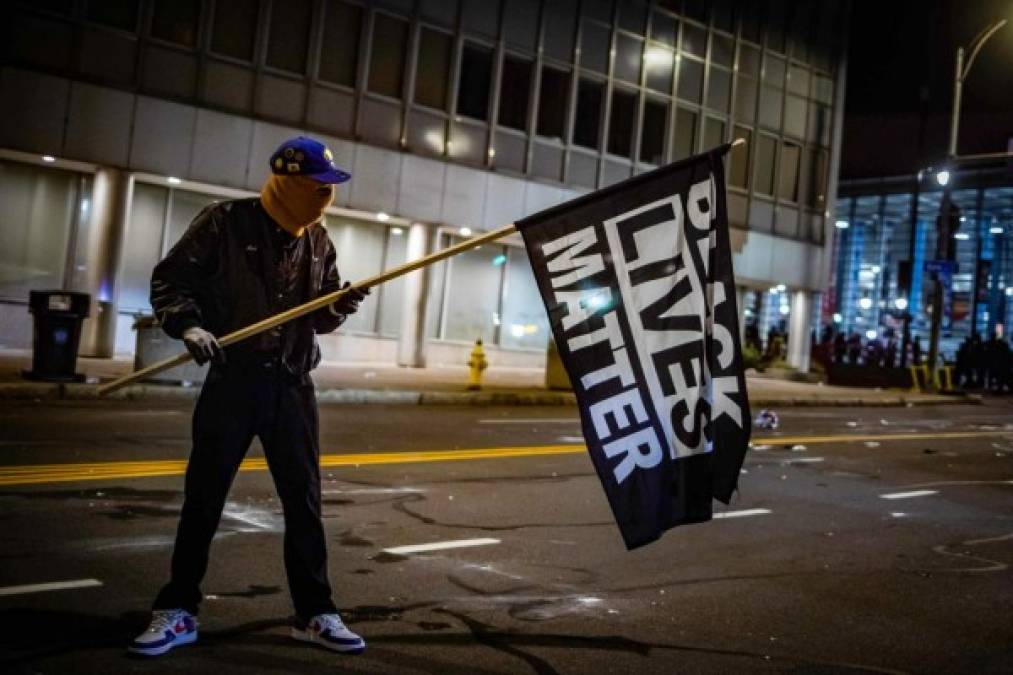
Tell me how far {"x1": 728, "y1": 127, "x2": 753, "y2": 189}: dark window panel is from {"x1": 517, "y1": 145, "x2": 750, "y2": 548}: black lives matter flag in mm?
29539

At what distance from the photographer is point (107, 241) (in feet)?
69.1

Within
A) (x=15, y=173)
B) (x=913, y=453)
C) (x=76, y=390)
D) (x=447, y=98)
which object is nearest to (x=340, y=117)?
(x=447, y=98)

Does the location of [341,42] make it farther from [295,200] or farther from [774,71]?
[295,200]

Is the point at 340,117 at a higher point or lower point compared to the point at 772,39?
lower

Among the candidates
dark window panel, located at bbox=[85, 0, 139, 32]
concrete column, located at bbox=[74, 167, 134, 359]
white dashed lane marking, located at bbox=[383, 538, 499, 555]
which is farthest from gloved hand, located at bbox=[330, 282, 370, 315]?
dark window panel, located at bbox=[85, 0, 139, 32]

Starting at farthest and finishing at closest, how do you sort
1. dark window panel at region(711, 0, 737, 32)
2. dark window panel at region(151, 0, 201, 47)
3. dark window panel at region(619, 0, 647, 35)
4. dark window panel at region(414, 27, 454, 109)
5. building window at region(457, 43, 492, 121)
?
dark window panel at region(711, 0, 737, 32) → dark window panel at region(619, 0, 647, 35) → building window at region(457, 43, 492, 121) → dark window panel at region(414, 27, 454, 109) → dark window panel at region(151, 0, 201, 47)

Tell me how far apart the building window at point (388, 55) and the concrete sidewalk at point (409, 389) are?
675 cm

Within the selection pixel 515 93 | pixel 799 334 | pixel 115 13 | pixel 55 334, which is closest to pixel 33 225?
pixel 115 13

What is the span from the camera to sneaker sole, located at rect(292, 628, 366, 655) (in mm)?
4340

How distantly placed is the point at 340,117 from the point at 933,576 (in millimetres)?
19752

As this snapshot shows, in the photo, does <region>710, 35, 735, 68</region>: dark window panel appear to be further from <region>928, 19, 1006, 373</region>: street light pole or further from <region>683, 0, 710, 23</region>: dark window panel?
<region>928, 19, 1006, 373</region>: street light pole

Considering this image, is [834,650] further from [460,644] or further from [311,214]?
[311,214]

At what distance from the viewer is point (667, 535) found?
7.44m

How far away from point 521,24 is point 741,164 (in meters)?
10.1
